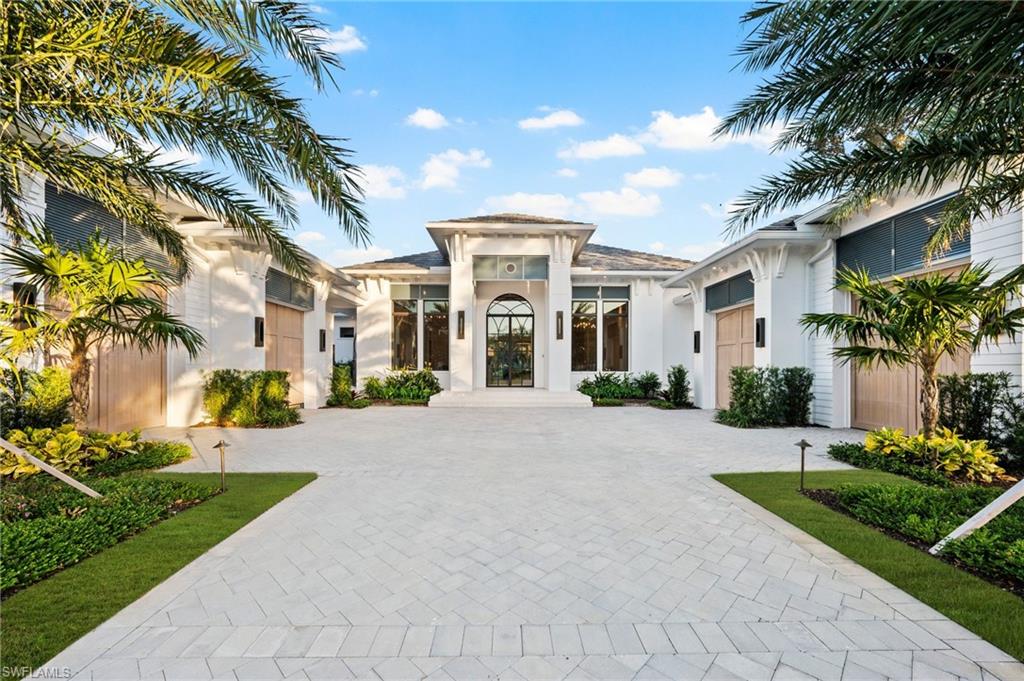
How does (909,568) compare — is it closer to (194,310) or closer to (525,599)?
(525,599)

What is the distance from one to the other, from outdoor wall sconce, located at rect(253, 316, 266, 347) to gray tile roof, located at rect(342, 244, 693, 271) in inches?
264

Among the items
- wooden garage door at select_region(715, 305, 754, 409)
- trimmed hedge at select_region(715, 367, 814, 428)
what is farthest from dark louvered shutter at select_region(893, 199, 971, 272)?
wooden garage door at select_region(715, 305, 754, 409)

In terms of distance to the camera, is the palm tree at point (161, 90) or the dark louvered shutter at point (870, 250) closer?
the palm tree at point (161, 90)

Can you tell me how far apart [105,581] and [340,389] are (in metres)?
12.1

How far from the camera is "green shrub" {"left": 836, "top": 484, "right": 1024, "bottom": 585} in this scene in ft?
11.6

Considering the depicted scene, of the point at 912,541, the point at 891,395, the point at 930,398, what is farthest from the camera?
the point at 891,395

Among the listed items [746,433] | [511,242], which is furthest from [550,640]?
A: [511,242]

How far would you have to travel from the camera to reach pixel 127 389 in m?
9.70

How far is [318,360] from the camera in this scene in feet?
51.4

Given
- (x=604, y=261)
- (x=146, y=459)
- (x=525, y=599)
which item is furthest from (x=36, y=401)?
(x=604, y=261)

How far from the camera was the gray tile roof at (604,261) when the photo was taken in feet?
59.3

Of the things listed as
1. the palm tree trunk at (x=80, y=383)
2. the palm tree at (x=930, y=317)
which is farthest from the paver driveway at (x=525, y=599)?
the palm tree trunk at (x=80, y=383)

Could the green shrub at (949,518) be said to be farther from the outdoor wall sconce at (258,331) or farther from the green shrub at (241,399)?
the outdoor wall sconce at (258,331)

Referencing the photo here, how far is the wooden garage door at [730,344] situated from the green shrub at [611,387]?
3009 millimetres
